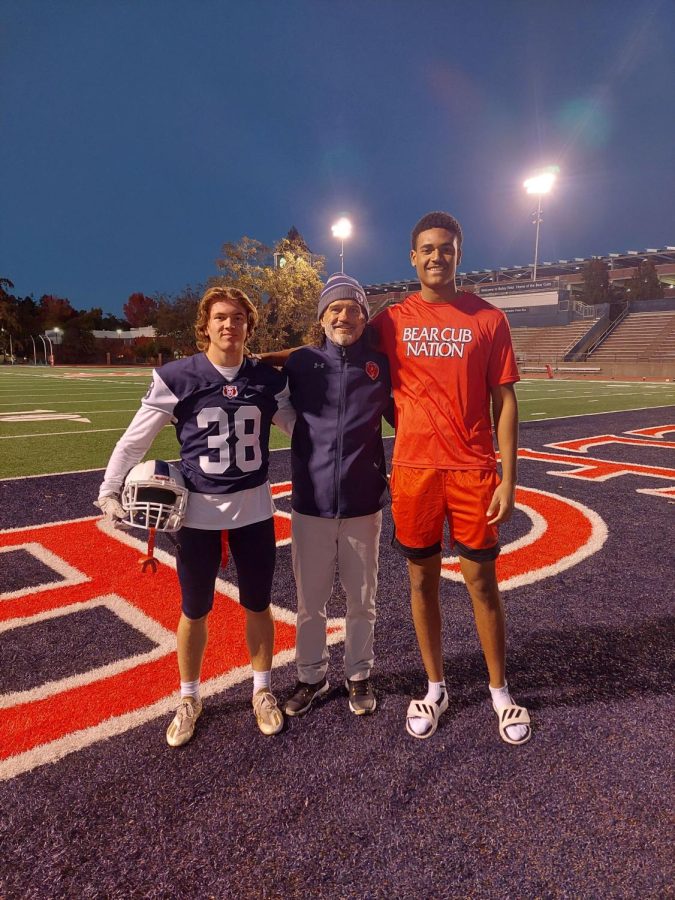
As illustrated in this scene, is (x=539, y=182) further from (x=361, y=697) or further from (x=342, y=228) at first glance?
(x=361, y=697)

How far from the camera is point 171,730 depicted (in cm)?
225

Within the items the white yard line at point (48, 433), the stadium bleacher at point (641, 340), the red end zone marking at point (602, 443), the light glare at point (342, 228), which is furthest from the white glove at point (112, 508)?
the stadium bleacher at point (641, 340)

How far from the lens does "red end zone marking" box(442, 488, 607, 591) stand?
4008mm

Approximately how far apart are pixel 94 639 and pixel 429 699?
178 centimetres

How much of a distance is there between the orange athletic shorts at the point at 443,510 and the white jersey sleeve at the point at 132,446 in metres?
1.03

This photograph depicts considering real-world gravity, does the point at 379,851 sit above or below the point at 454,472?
below

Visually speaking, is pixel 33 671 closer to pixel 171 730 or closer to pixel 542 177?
pixel 171 730

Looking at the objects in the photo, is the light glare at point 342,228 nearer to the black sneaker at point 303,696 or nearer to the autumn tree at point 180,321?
the autumn tree at point 180,321

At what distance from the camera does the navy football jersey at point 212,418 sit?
230cm

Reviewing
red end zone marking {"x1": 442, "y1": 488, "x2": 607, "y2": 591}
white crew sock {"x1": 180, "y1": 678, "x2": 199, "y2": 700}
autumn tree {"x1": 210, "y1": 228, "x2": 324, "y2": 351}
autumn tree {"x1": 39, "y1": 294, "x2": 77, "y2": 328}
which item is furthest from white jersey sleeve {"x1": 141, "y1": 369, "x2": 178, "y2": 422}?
autumn tree {"x1": 39, "y1": 294, "x2": 77, "y2": 328}

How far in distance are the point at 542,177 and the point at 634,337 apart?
59.3 ft

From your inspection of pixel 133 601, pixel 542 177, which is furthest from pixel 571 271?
pixel 133 601

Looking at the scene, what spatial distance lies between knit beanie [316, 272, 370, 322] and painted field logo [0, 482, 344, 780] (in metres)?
1.76

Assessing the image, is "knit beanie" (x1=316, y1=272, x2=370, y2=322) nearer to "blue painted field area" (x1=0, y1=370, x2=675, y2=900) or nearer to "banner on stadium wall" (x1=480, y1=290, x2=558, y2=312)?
"blue painted field area" (x1=0, y1=370, x2=675, y2=900)
